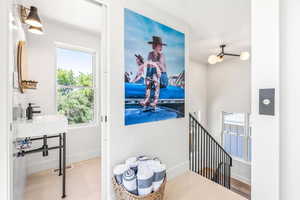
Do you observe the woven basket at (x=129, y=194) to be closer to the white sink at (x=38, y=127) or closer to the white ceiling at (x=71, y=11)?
the white sink at (x=38, y=127)

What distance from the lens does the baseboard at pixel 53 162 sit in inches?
93.0

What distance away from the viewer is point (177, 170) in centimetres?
234

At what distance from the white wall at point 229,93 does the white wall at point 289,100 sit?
14.7 ft

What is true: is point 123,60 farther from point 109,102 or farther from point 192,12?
point 192,12

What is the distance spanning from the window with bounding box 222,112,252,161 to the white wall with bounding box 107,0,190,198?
12.1ft

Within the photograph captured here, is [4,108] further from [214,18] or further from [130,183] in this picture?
[214,18]

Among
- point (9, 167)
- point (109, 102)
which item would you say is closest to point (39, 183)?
point (9, 167)

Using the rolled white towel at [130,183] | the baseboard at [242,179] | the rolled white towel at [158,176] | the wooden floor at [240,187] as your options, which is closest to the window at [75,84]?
the rolled white towel at [130,183]

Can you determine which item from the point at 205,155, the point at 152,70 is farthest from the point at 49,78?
the point at 205,155

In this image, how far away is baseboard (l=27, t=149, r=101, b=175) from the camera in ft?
7.75

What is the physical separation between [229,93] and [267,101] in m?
4.87

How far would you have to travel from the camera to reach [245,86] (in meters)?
4.69

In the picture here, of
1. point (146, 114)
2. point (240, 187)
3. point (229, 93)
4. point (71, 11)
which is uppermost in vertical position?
point (71, 11)

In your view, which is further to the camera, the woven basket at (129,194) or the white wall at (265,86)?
the woven basket at (129,194)
